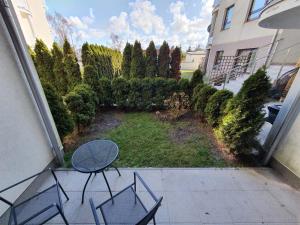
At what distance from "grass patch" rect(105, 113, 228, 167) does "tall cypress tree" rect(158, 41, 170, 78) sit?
4.14m

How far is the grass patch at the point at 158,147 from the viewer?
257cm

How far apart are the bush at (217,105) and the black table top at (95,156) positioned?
238cm

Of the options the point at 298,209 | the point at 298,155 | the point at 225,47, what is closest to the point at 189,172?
the point at 298,209

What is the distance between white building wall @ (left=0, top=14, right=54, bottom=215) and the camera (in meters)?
1.60

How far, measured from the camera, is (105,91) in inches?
185

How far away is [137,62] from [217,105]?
5.00 metres

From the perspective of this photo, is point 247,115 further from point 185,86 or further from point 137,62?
point 137,62

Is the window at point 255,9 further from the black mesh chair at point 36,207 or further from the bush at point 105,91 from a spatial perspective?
the black mesh chair at point 36,207

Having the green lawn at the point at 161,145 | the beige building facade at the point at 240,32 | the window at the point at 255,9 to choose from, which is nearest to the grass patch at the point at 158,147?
the green lawn at the point at 161,145

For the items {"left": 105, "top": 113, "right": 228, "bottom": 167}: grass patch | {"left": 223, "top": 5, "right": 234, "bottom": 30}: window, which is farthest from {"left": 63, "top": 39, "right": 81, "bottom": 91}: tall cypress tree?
{"left": 223, "top": 5, "right": 234, "bottom": 30}: window

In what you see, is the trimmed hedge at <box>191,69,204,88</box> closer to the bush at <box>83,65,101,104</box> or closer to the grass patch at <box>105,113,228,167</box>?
the grass patch at <box>105,113,228,167</box>

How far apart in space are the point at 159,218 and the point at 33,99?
2.39 metres

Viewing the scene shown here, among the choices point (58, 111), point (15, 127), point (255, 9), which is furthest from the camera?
point (255, 9)

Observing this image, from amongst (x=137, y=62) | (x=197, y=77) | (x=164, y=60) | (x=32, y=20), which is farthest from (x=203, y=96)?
(x=32, y=20)
